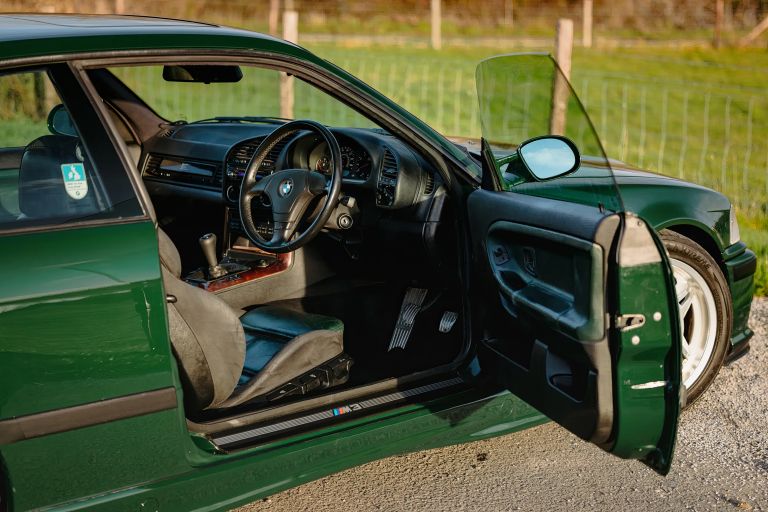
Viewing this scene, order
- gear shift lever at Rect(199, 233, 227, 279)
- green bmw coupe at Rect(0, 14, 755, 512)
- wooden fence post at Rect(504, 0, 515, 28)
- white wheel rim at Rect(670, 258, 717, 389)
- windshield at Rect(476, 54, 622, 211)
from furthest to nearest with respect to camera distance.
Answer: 1. wooden fence post at Rect(504, 0, 515, 28)
2. gear shift lever at Rect(199, 233, 227, 279)
3. white wheel rim at Rect(670, 258, 717, 389)
4. windshield at Rect(476, 54, 622, 211)
5. green bmw coupe at Rect(0, 14, 755, 512)

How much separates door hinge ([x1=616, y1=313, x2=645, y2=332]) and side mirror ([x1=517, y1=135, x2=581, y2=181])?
22.9 inches

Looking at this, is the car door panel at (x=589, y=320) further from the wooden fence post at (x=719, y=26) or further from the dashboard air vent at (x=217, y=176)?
the wooden fence post at (x=719, y=26)

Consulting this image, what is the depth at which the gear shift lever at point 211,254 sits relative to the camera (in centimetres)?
372

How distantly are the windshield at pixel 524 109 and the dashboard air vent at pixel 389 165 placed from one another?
456 mm

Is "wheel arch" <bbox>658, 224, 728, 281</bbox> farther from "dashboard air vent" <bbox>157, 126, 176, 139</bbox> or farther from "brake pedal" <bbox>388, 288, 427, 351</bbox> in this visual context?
"dashboard air vent" <bbox>157, 126, 176, 139</bbox>

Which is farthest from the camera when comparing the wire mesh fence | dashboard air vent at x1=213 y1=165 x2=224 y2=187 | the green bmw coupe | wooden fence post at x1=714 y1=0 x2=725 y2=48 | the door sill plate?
wooden fence post at x1=714 y1=0 x2=725 y2=48

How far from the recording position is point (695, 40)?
21234mm

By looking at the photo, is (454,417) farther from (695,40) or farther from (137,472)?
(695,40)

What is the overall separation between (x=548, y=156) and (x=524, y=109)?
220 millimetres

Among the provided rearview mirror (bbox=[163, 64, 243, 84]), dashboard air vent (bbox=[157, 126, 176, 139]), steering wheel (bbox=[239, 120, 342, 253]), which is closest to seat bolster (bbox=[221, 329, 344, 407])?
steering wheel (bbox=[239, 120, 342, 253])

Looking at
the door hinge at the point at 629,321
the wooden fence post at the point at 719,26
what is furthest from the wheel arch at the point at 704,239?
the wooden fence post at the point at 719,26

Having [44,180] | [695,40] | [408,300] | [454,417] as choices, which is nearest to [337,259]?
[408,300]

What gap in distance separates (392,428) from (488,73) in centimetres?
125

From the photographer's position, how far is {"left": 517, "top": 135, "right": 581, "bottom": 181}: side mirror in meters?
2.99
